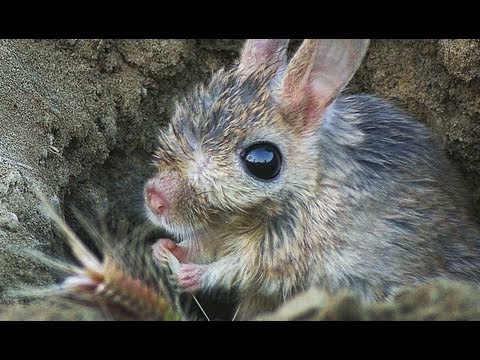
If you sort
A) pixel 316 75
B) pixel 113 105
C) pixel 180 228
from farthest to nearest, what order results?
pixel 113 105
pixel 180 228
pixel 316 75

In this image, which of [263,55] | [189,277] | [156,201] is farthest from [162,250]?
[263,55]

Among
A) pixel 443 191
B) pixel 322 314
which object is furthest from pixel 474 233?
pixel 322 314

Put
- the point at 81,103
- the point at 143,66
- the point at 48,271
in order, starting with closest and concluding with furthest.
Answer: the point at 48,271 → the point at 81,103 → the point at 143,66

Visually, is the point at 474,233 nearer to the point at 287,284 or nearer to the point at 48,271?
the point at 287,284

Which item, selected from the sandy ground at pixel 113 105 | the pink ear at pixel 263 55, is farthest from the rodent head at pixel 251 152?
the sandy ground at pixel 113 105

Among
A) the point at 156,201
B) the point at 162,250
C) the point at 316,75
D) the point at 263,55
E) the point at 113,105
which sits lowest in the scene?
the point at 162,250

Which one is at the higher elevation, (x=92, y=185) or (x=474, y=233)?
(x=92, y=185)

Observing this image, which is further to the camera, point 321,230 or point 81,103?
point 81,103

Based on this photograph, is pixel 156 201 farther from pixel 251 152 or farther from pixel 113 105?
pixel 113 105
